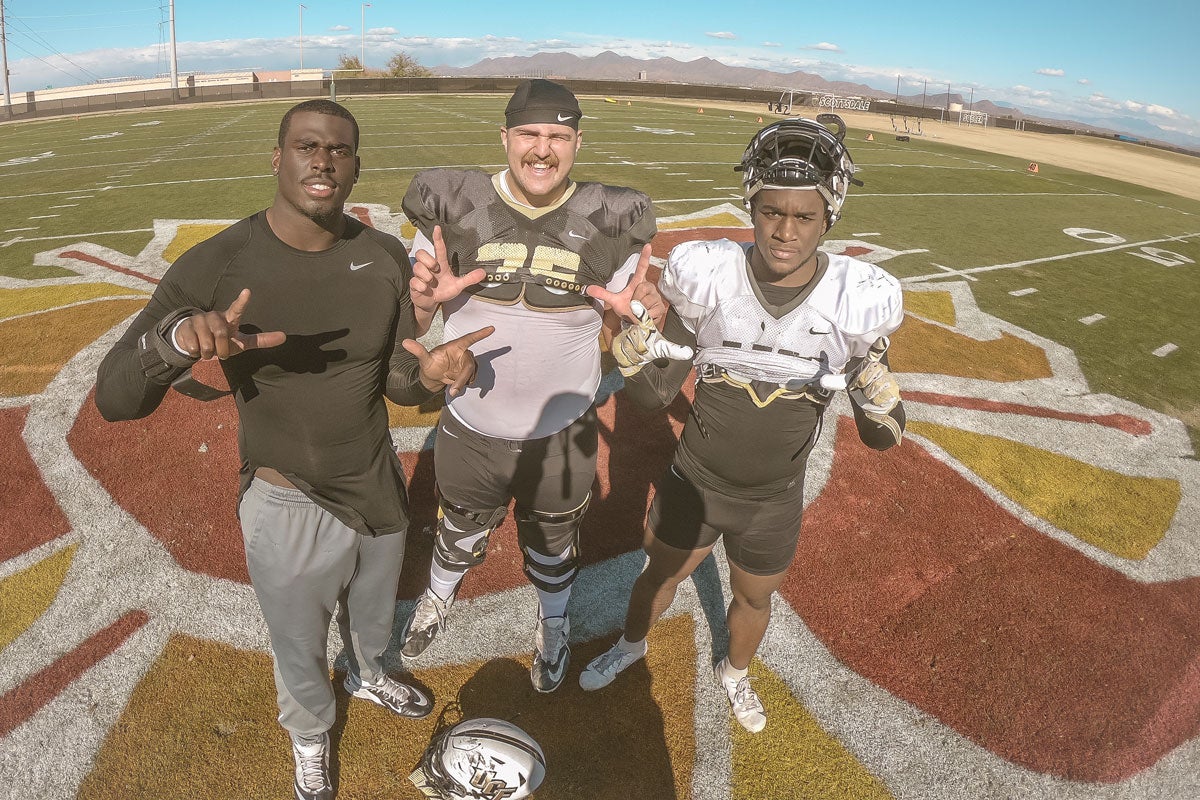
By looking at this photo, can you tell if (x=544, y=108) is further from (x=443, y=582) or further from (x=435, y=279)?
(x=443, y=582)

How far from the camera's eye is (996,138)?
35.9 metres

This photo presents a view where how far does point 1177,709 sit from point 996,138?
40.9 metres

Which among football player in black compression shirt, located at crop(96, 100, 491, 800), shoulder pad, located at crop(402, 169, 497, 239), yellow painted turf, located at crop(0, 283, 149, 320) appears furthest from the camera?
yellow painted turf, located at crop(0, 283, 149, 320)

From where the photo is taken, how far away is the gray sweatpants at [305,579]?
8.03ft

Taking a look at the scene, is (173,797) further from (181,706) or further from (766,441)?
(766,441)

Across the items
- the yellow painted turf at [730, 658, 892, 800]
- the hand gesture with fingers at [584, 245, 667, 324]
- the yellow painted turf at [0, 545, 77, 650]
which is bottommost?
the yellow painted turf at [730, 658, 892, 800]

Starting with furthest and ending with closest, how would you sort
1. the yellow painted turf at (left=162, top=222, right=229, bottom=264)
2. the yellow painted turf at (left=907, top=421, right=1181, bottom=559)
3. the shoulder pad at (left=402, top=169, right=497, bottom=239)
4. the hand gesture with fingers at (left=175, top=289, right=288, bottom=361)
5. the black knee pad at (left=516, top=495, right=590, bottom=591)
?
the yellow painted turf at (left=162, top=222, right=229, bottom=264)
the yellow painted turf at (left=907, top=421, right=1181, bottom=559)
the black knee pad at (left=516, top=495, right=590, bottom=591)
the shoulder pad at (left=402, top=169, right=497, bottom=239)
the hand gesture with fingers at (left=175, top=289, right=288, bottom=361)

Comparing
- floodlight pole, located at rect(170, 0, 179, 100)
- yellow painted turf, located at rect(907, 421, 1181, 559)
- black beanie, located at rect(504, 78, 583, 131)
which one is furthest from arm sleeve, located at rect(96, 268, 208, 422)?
floodlight pole, located at rect(170, 0, 179, 100)

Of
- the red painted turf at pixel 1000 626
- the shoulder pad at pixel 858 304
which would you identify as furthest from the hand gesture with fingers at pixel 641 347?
the red painted turf at pixel 1000 626

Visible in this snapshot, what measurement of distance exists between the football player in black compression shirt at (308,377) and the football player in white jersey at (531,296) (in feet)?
1.00

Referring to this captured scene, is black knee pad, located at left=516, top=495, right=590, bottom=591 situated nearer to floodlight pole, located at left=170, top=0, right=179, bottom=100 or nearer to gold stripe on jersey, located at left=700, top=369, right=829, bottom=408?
gold stripe on jersey, located at left=700, top=369, right=829, bottom=408

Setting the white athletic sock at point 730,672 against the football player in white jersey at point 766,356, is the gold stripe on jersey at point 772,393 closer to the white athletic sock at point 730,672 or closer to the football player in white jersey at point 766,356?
the football player in white jersey at point 766,356

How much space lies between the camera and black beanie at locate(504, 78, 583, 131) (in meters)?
2.76

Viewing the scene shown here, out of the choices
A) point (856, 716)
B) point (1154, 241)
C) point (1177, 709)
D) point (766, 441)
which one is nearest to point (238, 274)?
point (766, 441)
